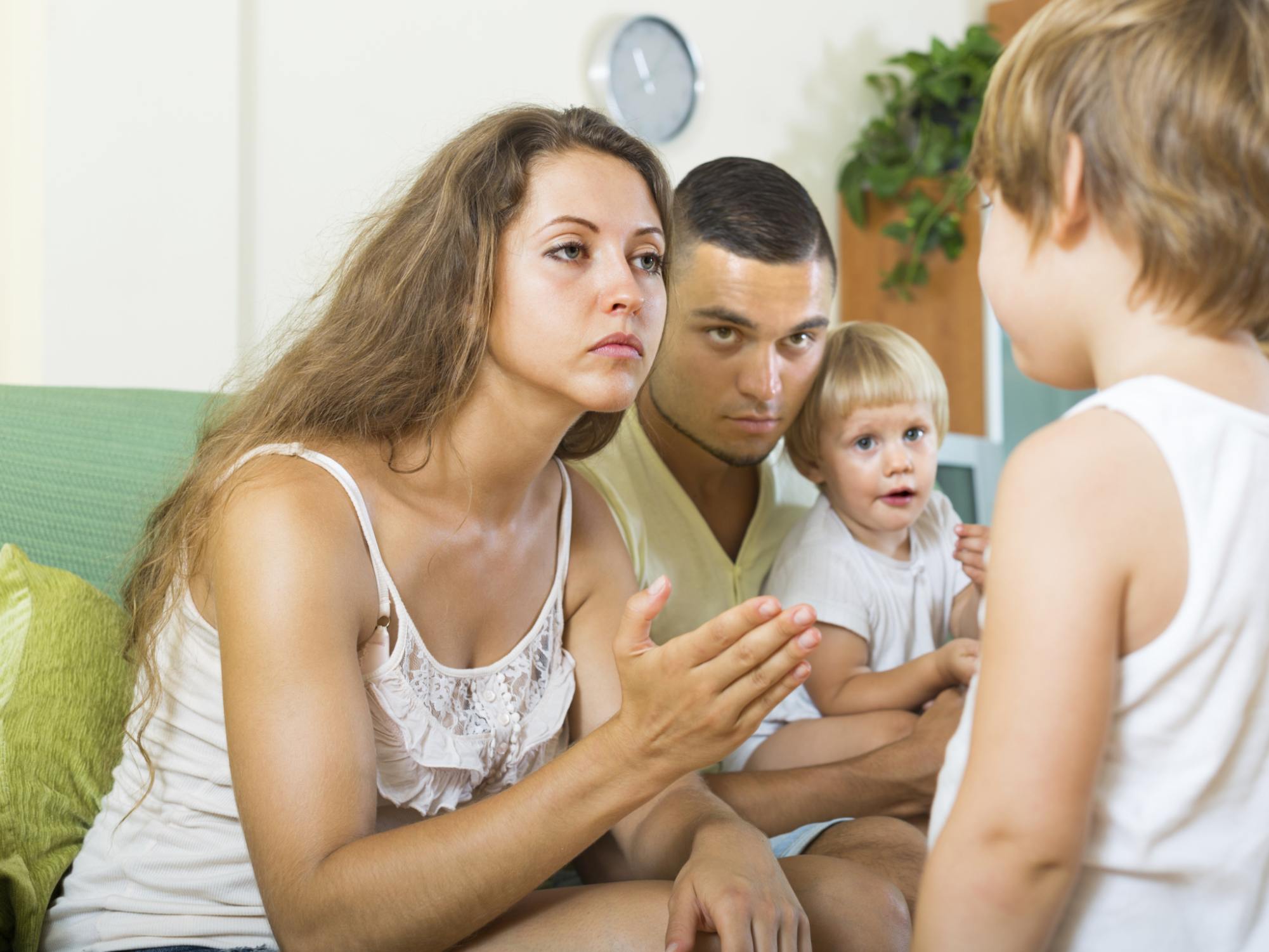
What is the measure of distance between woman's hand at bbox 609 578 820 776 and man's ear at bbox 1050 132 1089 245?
0.30 metres

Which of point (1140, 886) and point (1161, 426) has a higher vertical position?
point (1161, 426)

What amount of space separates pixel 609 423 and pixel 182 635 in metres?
0.58

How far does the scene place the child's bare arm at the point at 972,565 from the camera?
1.34m

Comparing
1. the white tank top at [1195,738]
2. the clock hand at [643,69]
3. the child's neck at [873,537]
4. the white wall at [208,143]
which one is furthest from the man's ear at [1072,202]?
the clock hand at [643,69]

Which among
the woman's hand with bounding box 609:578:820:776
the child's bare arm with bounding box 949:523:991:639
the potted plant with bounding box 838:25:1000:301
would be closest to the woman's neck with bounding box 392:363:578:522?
the woman's hand with bounding box 609:578:820:776

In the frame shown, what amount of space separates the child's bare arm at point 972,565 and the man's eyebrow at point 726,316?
458 mm

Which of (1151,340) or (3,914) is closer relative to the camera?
(1151,340)

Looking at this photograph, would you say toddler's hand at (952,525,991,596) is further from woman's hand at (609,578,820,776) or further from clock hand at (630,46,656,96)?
Result: clock hand at (630,46,656,96)

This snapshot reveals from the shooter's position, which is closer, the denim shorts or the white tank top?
the white tank top

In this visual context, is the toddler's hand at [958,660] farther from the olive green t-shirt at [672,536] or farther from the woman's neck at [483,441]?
the woman's neck at [483,441]

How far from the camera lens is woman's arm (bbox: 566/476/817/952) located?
2.93 feet

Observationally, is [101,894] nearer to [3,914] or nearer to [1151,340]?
[3,914]

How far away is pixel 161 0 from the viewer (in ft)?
6.61

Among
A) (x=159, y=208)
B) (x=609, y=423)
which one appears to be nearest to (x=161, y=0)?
(x=159, y=208)
